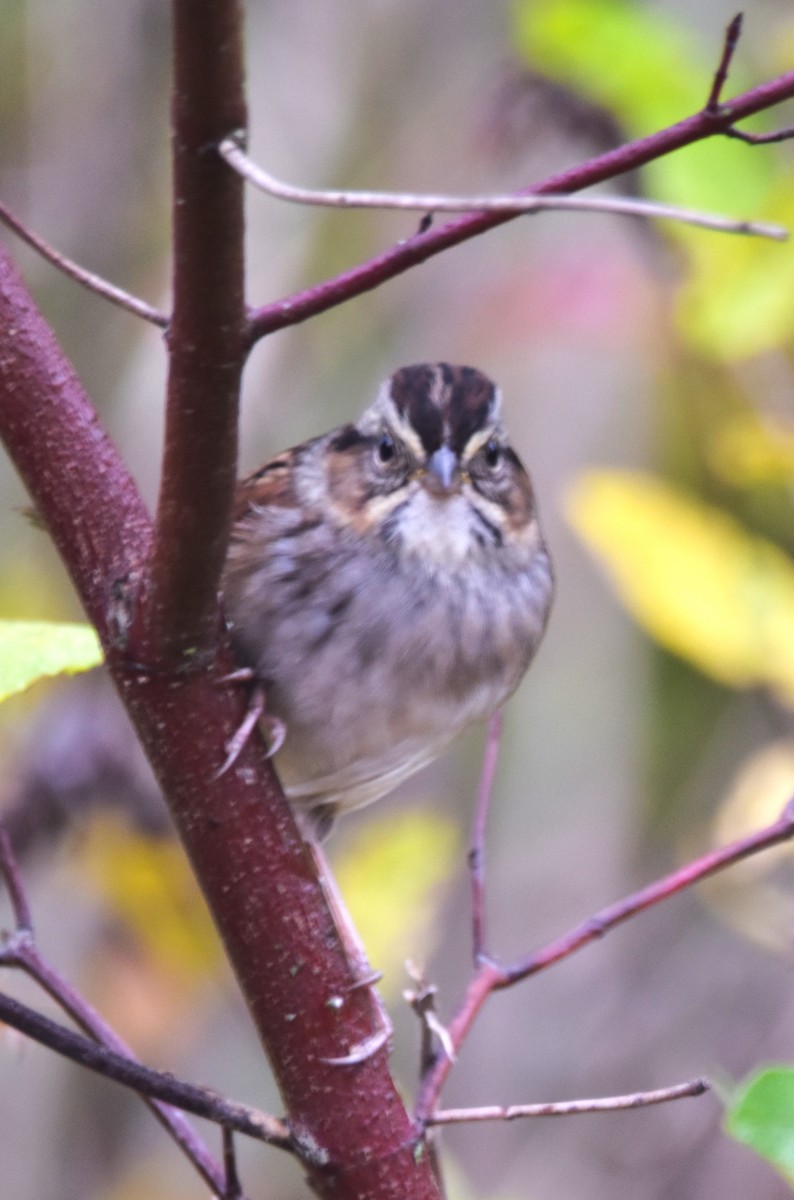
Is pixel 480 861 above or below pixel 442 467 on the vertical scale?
below

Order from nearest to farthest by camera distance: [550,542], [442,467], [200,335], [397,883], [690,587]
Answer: [200,335] → [442,467] → [690,587] → [397,883] → [550,542]

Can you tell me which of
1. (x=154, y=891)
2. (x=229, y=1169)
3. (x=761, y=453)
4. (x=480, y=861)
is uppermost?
(x=761, y=453)

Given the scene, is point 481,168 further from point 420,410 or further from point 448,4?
point 420,410

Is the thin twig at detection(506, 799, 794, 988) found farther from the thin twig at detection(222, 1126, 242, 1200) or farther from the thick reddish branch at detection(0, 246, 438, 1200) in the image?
the thin twig at detection(222, 1126, 242, 1200)

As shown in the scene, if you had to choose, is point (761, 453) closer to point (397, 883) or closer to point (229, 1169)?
point (397, 883)

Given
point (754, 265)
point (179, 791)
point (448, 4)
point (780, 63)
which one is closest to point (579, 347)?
point (448, 4)

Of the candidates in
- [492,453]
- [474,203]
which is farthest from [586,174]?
[492,453]
